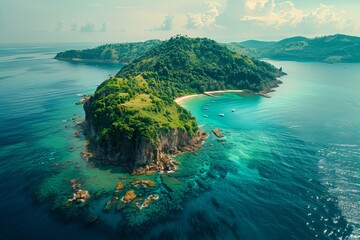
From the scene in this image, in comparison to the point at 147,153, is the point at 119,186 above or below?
below

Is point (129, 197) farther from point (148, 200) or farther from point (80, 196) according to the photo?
point (80, 196)

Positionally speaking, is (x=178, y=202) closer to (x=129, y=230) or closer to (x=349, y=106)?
(x=129, y=230)

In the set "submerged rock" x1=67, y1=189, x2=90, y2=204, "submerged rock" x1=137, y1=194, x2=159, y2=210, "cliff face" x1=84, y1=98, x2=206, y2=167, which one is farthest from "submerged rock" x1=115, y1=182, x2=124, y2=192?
"cliff face" x1=84, y1=98, x2=206, y2=167

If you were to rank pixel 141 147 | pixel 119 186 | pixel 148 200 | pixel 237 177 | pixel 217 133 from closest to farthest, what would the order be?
pixel 148 200 → pixel 119 186 → pixel 237 177 → pixel 141 147 → pixel 217 133

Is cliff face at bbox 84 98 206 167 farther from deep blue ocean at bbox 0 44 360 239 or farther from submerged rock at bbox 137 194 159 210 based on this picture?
submerged rock at bbox 137 194 159 210

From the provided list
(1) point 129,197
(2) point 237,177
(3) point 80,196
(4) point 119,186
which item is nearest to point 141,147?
(4) point 119,186
